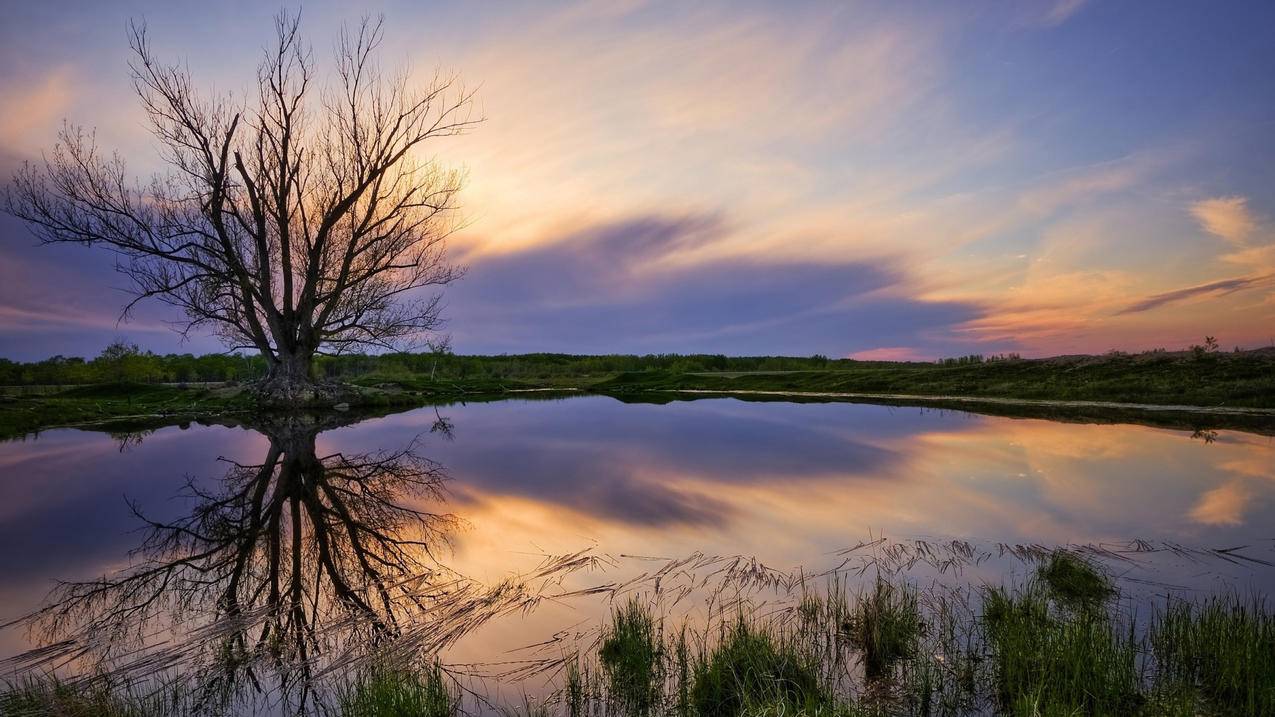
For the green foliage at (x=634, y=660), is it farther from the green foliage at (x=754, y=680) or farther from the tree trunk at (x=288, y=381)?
the tree trunk at (x=288, y=381)

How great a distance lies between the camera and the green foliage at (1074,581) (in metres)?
6.22

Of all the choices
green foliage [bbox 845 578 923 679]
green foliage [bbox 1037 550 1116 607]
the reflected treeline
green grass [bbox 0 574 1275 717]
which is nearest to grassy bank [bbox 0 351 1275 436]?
green foliage [bbox 1037 550 1116 607]

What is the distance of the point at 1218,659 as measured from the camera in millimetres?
4543

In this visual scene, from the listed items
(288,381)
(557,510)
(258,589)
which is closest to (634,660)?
(258,589)

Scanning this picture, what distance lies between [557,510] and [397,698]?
701cm

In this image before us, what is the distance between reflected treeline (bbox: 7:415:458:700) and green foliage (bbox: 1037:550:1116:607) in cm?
683

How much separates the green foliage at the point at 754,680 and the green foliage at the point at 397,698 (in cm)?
184

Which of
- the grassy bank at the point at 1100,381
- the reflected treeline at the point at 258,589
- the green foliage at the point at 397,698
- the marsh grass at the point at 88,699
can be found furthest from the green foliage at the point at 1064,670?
the grassy bank at the point at 1100,381

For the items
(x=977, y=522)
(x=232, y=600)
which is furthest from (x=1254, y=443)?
(x=232, y=600)

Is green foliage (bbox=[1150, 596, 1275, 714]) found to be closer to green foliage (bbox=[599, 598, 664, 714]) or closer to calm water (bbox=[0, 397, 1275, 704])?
calm water (bbox=[0, 397, 1275, 704])

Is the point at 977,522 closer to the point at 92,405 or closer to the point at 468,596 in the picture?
the point at 468,596

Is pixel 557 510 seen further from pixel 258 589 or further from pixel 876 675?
pixel 876 675

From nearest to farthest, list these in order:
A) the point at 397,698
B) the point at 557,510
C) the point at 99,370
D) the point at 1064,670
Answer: the point at 397,698 < the point at 1064,670 < the point at 557,510 < the point at 99,370

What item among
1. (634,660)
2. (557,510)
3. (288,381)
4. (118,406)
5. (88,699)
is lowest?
(557,510)
